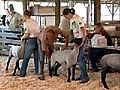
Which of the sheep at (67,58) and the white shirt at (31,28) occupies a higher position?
the white shirt at (31,28)

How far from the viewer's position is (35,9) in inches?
430

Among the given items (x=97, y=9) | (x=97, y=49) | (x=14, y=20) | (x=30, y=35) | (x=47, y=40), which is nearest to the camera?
(x=47, y=40)

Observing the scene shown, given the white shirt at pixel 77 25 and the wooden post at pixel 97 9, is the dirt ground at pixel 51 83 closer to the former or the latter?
the white shirt at pixel 77 25

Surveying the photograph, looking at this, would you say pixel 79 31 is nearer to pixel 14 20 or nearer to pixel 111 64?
pixel 111 64

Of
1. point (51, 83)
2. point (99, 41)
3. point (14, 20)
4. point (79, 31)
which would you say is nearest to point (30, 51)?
point (51, 83)

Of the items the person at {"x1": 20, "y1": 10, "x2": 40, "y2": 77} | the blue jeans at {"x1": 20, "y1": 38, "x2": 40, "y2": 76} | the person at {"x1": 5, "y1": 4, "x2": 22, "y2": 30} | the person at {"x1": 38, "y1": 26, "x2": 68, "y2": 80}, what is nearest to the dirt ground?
the blue jeans at {"x1": 20, "y1": 38, "x2": 40, "y2": 76}

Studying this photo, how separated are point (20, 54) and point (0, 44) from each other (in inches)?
145

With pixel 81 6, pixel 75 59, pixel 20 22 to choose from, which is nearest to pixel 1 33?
pixel 20 22

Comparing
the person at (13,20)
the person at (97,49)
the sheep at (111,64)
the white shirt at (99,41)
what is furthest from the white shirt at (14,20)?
the sheep at (111,64)

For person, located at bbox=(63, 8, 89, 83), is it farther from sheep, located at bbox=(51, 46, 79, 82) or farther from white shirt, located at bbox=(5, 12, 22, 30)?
→ white shirt, located at bbox=(5, 12, 22, 30)

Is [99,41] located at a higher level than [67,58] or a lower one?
higher

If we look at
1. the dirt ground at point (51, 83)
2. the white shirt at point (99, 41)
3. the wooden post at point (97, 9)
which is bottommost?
the dirt ground at point (51, 83)

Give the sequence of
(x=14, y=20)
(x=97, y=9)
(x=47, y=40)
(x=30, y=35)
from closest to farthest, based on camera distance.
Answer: (x=47, y=40), (x=30, y=35), (x=14, y=20), (x=97, y=9)

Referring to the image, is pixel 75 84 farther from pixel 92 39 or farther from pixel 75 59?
pixel 92 39
